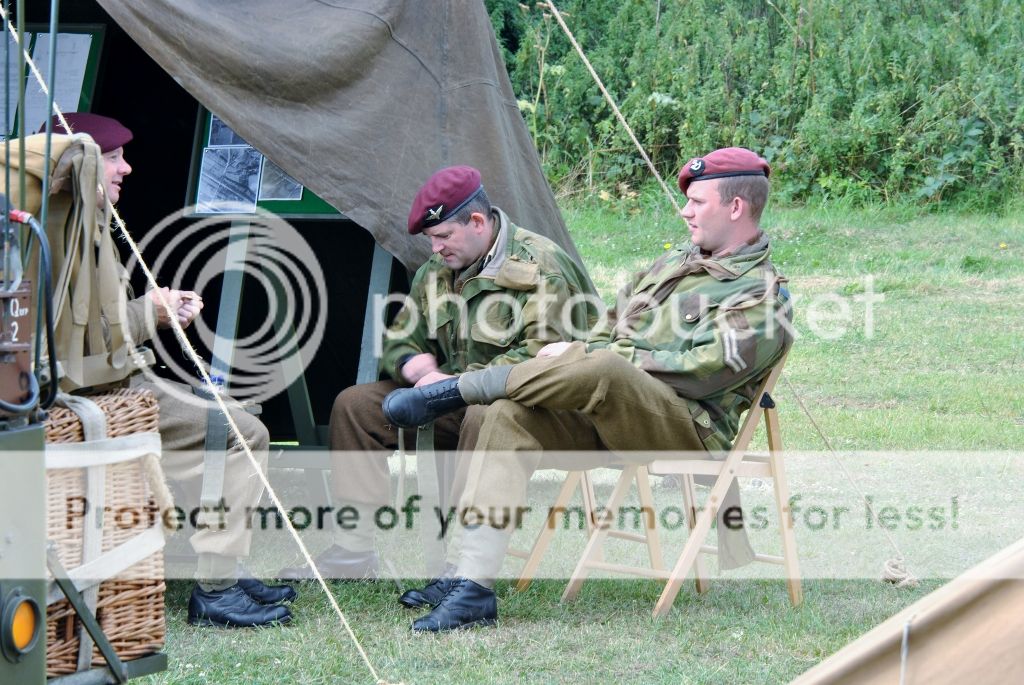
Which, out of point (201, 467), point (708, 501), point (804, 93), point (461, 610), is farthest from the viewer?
point (804, 93)

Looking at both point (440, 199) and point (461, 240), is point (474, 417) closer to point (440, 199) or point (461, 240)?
point (461, 240)

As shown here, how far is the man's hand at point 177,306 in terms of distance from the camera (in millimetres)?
4480

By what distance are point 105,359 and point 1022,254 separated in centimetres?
834

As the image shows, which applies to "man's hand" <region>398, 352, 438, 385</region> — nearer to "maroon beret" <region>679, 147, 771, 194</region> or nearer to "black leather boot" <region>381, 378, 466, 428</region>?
"black leather boot" <region>381, 378, 466, 428</region>

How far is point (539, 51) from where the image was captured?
1298 cm

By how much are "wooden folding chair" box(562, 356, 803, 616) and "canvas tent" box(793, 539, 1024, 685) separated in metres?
2.38

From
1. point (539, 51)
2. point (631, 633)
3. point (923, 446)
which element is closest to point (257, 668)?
point (631, 633)

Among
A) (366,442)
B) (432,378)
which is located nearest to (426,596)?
(366,442)

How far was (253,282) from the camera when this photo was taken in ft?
19.3

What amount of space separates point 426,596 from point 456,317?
1044mm

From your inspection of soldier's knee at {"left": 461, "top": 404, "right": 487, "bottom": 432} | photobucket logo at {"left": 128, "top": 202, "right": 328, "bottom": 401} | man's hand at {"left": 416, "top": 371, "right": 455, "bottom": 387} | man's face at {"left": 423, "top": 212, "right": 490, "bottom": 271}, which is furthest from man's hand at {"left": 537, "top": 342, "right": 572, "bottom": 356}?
photobucket logo at {"left": 128, "top": 202, "right": 328, "bottom": 401}

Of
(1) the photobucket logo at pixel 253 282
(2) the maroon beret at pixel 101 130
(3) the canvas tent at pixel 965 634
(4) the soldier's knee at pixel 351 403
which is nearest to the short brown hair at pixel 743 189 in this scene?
(4) the soldier's knee at pixel 351 403

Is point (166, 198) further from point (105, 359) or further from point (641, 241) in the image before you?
point (641, 241)

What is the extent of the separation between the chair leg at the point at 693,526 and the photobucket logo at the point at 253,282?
1.73 metres
